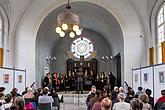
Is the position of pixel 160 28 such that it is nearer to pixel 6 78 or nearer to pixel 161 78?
pixel 161 78

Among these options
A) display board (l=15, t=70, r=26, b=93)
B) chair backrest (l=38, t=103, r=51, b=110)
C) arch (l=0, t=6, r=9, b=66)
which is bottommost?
chair backrest (l=38, t=103, r=51, b=110)

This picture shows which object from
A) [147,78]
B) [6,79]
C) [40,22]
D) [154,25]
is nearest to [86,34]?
[40,22]

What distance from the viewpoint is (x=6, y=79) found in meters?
10.7

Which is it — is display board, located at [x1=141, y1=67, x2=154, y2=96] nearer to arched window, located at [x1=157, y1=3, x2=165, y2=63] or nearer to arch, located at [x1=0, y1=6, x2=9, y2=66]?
arched window, located at [x1=157, y1=3, x2=165, y2=63]

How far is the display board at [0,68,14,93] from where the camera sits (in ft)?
33.8

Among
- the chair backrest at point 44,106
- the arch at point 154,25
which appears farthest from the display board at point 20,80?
the arch at point 154,25

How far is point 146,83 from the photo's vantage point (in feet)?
34.5

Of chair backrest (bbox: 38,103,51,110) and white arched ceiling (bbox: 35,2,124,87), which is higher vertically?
white arched ceiling (bbox: 35,2,124,87)

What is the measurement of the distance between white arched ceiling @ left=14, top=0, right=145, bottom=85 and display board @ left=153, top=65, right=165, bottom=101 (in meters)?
6.35

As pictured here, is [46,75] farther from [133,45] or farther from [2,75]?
[2,75]

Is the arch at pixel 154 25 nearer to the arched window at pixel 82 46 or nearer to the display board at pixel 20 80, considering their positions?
the display board at pixel 20 80

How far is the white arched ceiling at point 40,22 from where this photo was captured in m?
15.4

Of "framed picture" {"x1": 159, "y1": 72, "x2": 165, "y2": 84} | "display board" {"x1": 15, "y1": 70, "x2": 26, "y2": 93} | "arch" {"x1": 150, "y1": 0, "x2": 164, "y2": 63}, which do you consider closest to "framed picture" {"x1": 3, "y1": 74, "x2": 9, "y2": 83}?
"display board" {"x1": 15, "y1": 70, "x2": 26, "y2": 93}

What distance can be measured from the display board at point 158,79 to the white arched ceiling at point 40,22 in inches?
250
